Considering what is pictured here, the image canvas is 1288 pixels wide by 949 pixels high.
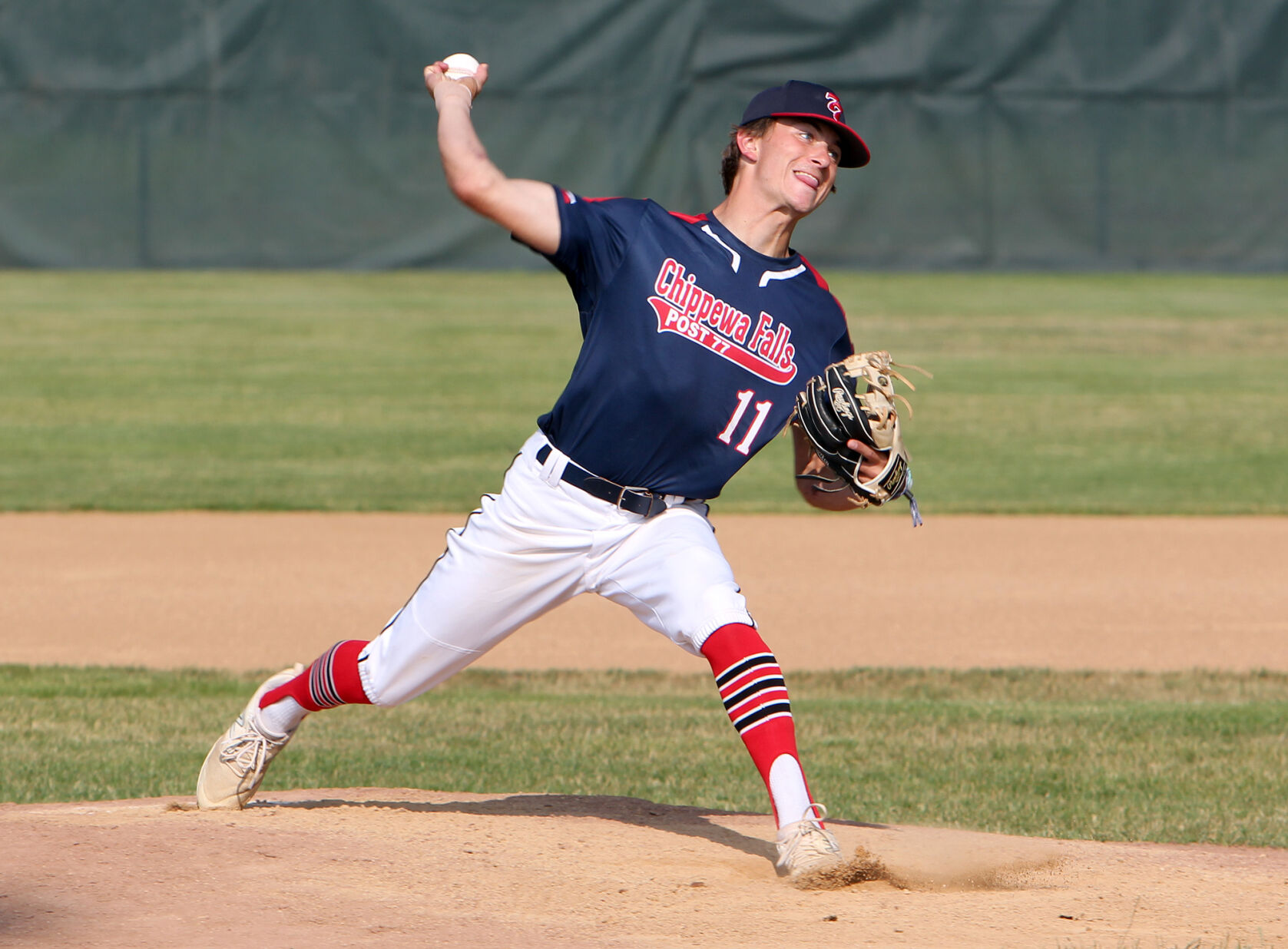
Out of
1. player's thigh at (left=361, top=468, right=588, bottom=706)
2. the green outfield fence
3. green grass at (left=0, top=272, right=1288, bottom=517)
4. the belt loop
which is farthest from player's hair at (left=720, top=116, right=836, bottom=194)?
the green outfield fence

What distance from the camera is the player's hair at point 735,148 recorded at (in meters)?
4.11

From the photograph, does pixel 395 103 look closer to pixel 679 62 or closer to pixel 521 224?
pixel 679 62

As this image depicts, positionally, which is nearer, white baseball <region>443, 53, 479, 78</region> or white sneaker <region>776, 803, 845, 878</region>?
white sneaker <region>776, 803, 845, 878</region>

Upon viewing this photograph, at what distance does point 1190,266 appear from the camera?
20.4 metres

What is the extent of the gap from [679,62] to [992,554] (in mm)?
12199

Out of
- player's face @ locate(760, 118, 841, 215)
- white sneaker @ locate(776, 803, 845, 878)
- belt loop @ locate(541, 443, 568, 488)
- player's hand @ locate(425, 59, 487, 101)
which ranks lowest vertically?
white sneaker @ locate(776, 803, 845, 878)

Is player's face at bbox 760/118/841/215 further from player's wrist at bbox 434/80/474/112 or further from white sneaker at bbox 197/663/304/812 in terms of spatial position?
white sneaker at bbox 197/663/304/812

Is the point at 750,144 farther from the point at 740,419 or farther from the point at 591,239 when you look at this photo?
the point at 740,419

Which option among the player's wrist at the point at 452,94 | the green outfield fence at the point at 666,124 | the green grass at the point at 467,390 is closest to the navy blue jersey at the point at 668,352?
the player's wrist at the point at 452,94

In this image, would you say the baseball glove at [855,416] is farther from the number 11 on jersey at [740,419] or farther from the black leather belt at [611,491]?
the black leather belt at [611,491]

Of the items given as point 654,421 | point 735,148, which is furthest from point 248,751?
point 735,148

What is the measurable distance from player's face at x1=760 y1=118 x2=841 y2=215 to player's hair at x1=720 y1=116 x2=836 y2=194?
0.07ft

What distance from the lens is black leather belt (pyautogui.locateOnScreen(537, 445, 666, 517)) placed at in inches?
155

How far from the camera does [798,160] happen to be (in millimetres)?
4066
